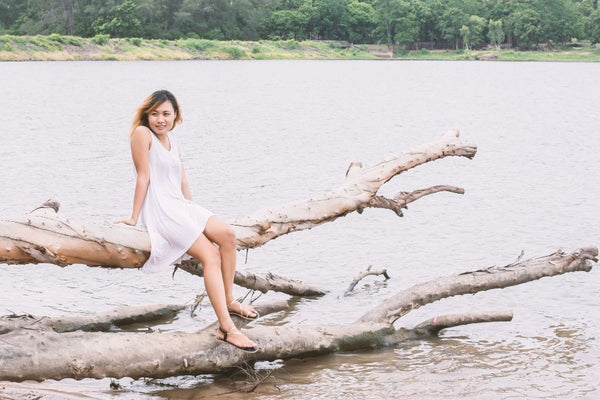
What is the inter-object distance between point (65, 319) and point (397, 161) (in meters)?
3.38

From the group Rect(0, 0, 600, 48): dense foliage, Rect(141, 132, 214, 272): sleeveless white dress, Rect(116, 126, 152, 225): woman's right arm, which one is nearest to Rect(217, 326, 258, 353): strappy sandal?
Rect(141, 132, 214, 272): sleeveless white dress

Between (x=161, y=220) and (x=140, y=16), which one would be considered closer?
(x=161, y=220)

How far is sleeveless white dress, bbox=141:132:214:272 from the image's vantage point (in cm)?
643

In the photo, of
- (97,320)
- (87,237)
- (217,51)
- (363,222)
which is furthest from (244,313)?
(217,51)

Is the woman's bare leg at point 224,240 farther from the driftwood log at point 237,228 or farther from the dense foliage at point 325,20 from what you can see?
the dense foliage at point 325,20

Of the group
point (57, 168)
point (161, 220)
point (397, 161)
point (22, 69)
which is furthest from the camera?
point (22, 69)

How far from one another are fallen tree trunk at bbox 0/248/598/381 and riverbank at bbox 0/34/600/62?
316 feet

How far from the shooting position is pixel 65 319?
321 inches

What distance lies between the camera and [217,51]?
Result: 12525 centimetres

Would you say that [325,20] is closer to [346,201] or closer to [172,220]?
[346,201]

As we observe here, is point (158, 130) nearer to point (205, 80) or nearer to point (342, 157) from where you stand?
point (342, 157)

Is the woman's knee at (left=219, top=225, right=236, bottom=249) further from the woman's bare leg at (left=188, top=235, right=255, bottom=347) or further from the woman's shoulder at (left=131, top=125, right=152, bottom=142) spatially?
the woman's shoulder at (left=131, top=125, right=152, bottom=142)

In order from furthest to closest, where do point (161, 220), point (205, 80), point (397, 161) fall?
point (205, 80) → point (397, 161) → point (161, 220)

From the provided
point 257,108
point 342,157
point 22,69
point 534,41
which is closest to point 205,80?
point 22,69
